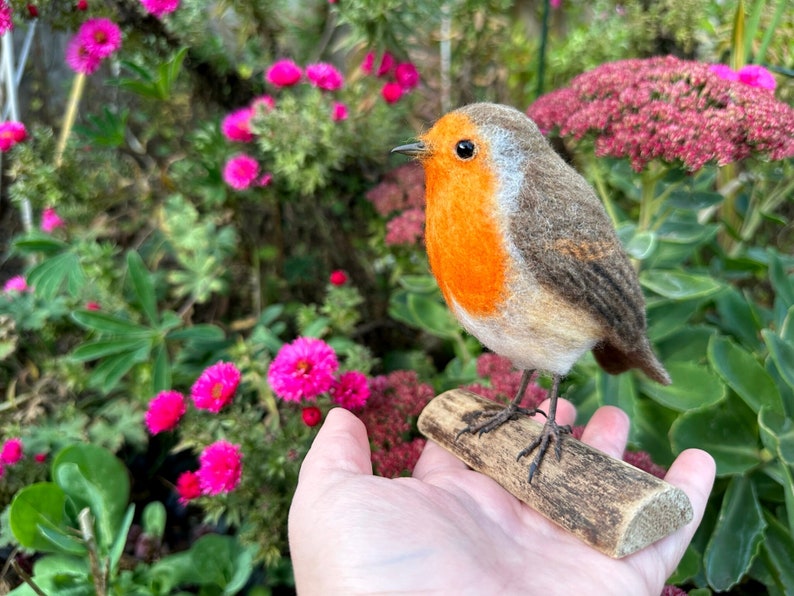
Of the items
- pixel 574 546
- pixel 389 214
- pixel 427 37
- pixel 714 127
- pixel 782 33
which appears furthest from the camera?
pixel 427 37

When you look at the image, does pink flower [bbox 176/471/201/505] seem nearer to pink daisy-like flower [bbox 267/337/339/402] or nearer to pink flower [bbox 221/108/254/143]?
pink daisy-like flower [bbox 267/337/339/402]

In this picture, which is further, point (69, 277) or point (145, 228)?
point (145, 228)

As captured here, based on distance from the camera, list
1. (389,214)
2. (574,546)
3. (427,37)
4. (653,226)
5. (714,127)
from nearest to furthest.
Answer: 1. (574,546)
2. (714,127)
3. (653,226)
4. (389,214)
5. (427,37)

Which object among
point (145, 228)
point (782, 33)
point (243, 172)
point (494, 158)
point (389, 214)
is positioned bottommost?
point (145, 228)

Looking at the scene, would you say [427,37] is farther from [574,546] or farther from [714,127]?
[574,546]

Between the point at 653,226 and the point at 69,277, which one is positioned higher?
the point at 653,226

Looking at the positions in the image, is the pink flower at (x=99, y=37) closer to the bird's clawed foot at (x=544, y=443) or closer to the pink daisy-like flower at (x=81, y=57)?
the pink daisy-like flower at (x=81, y=57)

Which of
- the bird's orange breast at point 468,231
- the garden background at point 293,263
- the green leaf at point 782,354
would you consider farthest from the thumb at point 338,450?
the green leaf at point 782,354

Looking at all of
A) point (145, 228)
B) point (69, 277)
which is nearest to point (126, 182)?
point (145, 228)
